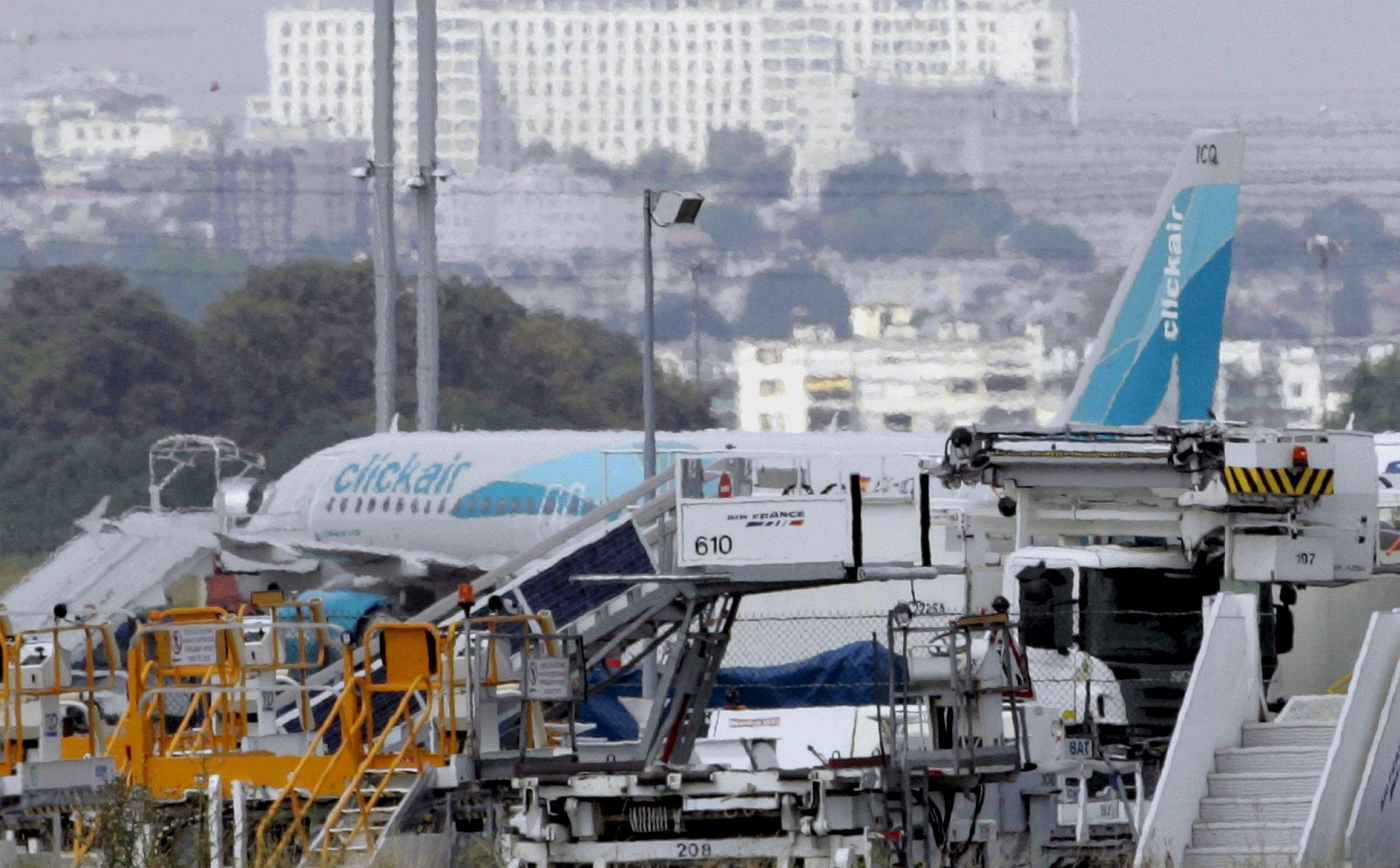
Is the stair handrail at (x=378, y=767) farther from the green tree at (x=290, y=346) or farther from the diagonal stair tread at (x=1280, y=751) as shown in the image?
the green tree at (x=290, y=346)

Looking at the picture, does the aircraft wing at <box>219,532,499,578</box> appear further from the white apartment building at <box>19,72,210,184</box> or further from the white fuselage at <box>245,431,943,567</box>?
the white apartment building at <box>19,72,210,184</box>

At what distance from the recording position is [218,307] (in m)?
68.2

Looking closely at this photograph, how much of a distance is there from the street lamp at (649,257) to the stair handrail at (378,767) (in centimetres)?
810

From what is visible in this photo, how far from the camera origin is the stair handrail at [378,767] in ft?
43.0

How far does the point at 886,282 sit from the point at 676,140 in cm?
1453

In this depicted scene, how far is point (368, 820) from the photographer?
13250 mm

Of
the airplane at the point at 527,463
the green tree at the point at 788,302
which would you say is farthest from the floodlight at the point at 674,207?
the green tree at the point at 788,302

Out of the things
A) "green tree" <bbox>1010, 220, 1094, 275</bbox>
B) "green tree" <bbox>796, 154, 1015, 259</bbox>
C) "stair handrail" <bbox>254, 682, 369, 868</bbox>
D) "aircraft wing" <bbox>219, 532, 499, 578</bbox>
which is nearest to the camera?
"stair handrail" <bbox>254, 682, 369, 868</bbox>

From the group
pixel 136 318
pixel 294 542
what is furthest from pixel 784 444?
pixel 136 318

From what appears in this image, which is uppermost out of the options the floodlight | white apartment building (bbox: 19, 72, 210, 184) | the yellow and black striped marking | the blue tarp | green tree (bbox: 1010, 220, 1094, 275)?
white apartment building (bbox: 19, 72, 210, 184)

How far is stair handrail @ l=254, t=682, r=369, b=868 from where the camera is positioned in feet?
42.9

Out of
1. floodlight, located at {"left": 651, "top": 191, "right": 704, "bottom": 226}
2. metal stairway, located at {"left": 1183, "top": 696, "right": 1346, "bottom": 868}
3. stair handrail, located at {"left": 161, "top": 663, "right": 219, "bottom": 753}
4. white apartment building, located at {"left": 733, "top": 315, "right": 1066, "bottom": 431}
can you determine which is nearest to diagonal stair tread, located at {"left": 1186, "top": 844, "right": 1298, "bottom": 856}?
metal stairway, located at {"left": 1183, "top": 696, "right": 1346, "bottom": 868}

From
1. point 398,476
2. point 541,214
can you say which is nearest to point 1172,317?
point 398,476

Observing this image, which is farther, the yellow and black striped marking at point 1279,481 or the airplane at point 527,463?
the airplane at point 527,463
